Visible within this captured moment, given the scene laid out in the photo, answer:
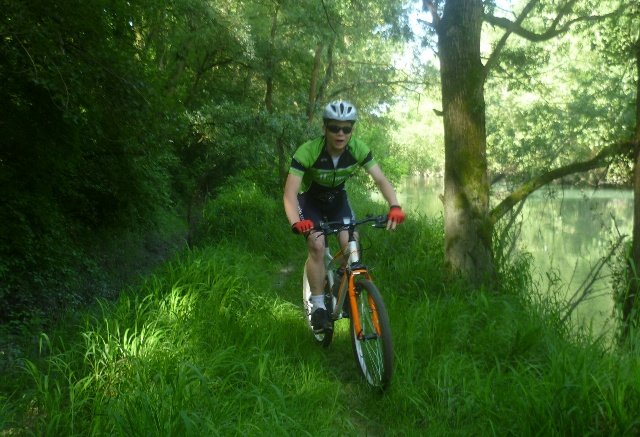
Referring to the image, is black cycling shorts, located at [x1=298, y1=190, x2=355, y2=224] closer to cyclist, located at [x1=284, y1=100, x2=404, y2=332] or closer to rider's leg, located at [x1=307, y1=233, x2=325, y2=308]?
cyclist, located at [x1=284, y1=100, x2=404, y2=332]

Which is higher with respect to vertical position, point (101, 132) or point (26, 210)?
point (101, 132)

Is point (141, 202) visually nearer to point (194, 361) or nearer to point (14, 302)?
point (14, 302)

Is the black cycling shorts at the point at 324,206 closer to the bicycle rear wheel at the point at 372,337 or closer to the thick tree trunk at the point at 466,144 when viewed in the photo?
the bicycle rear wheel at the point at 372,337

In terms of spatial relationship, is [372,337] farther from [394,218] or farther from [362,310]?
[394,218]

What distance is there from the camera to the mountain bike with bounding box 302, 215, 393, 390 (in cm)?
338

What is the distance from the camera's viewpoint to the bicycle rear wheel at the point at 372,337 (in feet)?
10.9

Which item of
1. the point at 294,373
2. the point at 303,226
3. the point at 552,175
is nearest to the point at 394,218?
the point at 303,226

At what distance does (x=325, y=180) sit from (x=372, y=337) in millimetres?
1398

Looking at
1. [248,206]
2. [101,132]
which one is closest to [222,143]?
[248,206]

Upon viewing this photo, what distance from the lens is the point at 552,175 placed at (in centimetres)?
557

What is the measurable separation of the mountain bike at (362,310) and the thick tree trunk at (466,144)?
1.90 m

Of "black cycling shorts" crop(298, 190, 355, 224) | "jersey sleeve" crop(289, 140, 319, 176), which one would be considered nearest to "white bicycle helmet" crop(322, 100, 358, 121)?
"jersey sleeve" crop(289, 140, 319, 176)

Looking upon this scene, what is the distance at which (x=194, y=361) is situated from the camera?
3.38 m

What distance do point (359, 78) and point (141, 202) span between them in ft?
37.5
